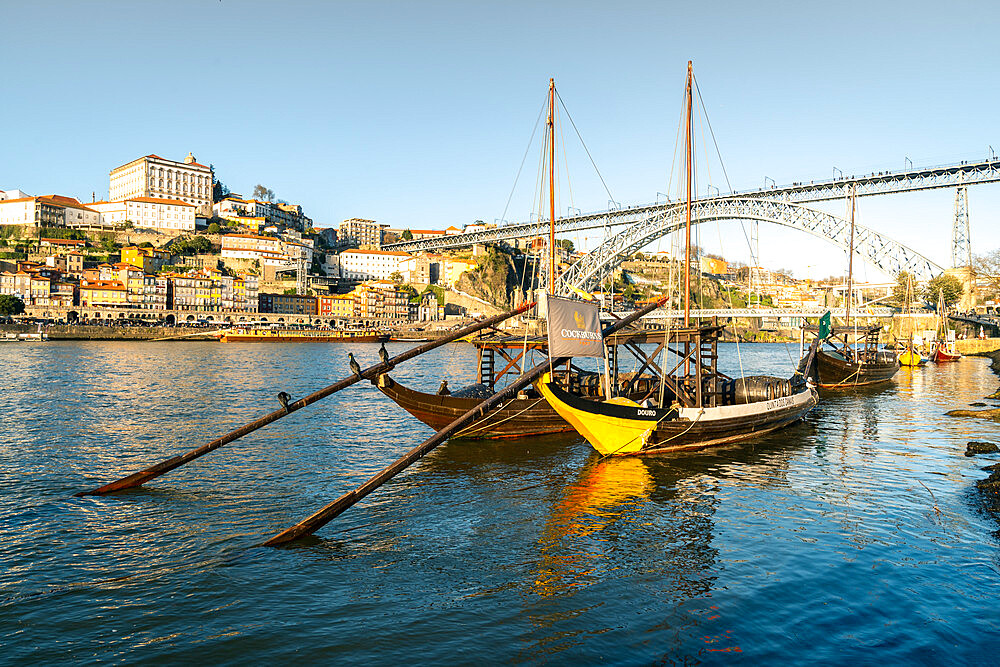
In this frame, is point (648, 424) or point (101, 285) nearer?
point (648, 424)

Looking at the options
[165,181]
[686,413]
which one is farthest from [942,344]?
[165,181]

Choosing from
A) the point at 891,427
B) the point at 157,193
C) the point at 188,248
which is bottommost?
the point at 891,427

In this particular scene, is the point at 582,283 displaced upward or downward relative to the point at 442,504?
upward

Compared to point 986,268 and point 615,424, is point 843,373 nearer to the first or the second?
point 615,424

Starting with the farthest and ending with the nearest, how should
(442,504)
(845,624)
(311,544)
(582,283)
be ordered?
(582,283)
(442,504)
(311,544)
(845,624)

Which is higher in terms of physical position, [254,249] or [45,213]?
[45,213]

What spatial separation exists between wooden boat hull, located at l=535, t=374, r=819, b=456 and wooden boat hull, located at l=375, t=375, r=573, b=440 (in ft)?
8.15

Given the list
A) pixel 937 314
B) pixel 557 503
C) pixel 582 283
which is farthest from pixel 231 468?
pixel 937 314

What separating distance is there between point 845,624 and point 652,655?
2.53m

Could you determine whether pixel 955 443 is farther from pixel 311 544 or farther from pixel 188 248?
pixel 188 248

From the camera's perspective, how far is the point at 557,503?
1239 centimetres

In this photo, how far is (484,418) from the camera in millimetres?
16453

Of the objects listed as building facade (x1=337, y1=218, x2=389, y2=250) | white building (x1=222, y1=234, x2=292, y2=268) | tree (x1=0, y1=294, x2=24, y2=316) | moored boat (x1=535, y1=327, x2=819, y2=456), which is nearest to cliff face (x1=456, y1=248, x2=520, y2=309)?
white building (x1=222, y1=234, x2=292, y2=268)

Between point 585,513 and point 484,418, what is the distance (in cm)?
521
